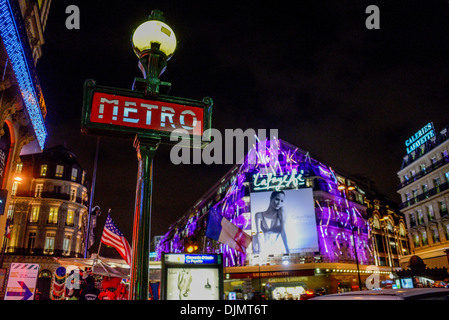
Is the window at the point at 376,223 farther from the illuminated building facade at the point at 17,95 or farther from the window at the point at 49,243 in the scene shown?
the illuminated building facade at the point at 17,95

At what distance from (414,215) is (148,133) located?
5190cm

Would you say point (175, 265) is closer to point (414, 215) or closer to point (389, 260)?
point (414, 215)

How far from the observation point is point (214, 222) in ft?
51.5

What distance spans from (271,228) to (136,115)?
42.2 m

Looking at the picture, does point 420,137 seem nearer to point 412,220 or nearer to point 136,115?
point 412,220

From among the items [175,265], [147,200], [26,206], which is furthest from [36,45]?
[26,206]

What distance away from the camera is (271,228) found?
1758 inches

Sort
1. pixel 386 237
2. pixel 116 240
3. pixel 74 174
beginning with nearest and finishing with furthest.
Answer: pixel 116 240 < pixel 74 174 < pixel 386 237

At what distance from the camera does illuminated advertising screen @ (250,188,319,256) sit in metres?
42.9

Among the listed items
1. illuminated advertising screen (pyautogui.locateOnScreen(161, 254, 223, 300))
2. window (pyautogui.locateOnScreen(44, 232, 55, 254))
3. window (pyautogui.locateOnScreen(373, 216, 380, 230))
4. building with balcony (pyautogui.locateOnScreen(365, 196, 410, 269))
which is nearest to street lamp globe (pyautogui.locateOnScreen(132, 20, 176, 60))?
illuminated advertising screen (pyautogui.locateOnScreen(161, 254, 223, 300))

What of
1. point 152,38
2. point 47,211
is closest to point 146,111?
point 152,38

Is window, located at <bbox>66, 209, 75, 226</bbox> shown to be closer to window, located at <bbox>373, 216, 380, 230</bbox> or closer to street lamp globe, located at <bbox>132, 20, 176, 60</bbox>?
street lamp globe, located at <bbox>132, 20, 176, 60</bbox>

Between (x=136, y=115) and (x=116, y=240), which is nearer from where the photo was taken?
(x=136, y=115)

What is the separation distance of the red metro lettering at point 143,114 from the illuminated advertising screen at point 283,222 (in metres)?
39.6
